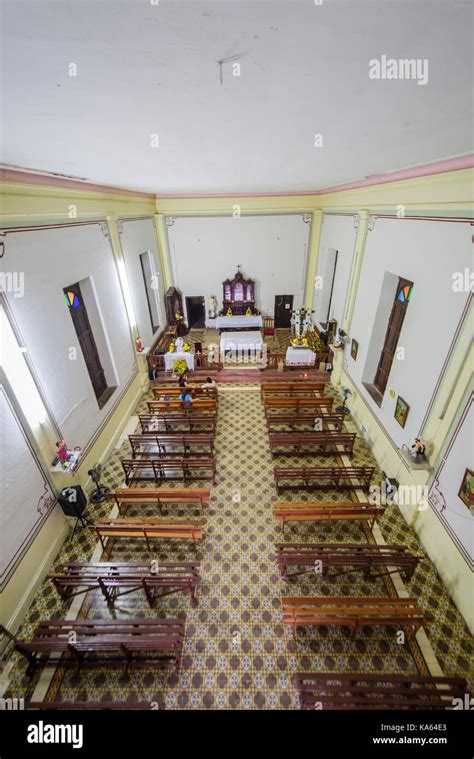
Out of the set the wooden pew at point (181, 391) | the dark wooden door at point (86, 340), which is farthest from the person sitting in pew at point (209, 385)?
the dark wooden door at point (86, 340)

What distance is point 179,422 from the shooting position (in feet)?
27.6

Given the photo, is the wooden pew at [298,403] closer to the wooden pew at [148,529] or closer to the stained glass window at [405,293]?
the stained glass window at [405,293]

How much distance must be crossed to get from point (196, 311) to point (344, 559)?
11.9 metres

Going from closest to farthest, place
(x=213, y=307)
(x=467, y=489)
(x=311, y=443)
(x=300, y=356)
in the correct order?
(x=467, y=489) → (x=311, y=443) → (x=300, y=356) → (x=213, y=307)

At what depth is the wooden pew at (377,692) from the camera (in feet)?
11.5

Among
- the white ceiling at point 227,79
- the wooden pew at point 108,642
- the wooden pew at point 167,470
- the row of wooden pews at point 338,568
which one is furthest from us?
the wooden pew at point 167,470

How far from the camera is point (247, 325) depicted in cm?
1366

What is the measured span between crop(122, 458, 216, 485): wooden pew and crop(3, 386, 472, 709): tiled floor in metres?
0.51

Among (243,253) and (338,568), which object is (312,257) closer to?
(243,253)

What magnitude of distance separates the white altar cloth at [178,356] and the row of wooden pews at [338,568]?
3.60m

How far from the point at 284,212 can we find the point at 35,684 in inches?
→ 551

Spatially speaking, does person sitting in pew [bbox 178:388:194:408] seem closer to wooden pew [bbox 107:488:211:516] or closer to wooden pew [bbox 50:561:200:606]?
wooden pew [bbox 107:488:211:516]

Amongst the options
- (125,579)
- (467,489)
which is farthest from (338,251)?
(125,579)
